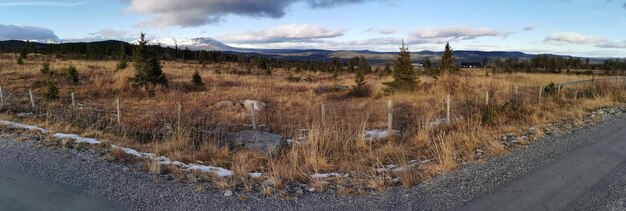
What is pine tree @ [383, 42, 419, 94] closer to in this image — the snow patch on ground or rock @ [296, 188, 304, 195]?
the snow patch on ground

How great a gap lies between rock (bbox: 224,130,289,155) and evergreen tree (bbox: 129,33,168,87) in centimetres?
1628

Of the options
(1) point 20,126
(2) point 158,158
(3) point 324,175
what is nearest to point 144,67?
(1) point 20,126

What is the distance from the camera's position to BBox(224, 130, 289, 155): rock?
7.91 m

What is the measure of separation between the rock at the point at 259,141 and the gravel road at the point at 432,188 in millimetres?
2468

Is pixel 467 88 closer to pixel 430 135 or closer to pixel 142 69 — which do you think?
pixel 430 135

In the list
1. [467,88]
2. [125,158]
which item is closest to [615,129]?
[125,158]

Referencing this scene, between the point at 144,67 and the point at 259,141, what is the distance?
58.2 feet

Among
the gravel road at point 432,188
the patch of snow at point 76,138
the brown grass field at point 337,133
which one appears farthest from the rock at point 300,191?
the patch of snow at point 76,138

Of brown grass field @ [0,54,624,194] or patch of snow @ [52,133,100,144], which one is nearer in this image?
brown grass field @ [0,54,624,194]

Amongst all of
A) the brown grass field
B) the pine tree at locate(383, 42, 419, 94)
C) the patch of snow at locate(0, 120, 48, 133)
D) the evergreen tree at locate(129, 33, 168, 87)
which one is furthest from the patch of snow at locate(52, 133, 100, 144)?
the pine tree at locate(383, 42, 419, 94)

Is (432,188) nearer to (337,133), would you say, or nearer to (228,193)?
(228,193)

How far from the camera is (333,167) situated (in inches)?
259

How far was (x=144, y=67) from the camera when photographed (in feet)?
77.2

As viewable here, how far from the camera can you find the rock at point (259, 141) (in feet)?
26.0
